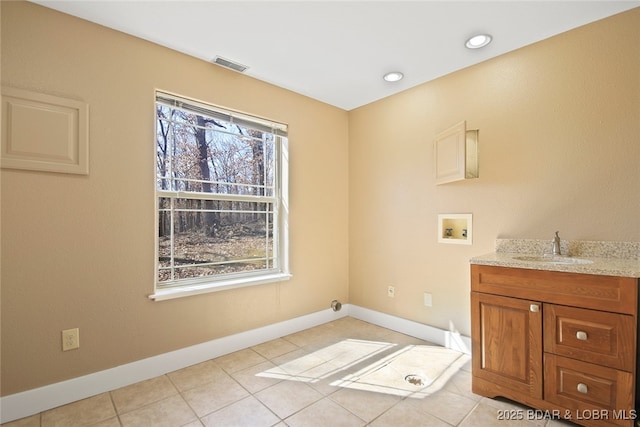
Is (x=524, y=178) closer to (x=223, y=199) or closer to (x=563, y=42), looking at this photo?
(x=563, y=42)

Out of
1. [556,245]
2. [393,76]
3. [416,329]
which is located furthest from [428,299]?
[393,76]

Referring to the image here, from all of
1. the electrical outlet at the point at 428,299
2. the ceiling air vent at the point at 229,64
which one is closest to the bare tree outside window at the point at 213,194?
the ceiling air vent at the point at 229,64

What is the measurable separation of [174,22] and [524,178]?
2696 mm

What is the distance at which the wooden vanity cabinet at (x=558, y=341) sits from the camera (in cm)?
146

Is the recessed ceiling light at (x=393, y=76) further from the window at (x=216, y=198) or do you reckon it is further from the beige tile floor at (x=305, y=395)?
the beige tile floor at (x=305, y=395)

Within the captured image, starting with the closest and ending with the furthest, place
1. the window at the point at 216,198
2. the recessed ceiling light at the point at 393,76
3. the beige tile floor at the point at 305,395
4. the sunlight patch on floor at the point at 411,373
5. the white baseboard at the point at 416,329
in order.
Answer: the beige tile floor at the point at 305,395
the sunlight patch on floor at the point at 411,373
the window at the point at 216,198
the white baseboard at the point at 416,329
the recessed ceiling light at the point at 393,76

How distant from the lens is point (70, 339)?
6.07ft

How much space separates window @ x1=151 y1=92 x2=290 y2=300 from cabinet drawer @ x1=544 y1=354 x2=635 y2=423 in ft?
6.82

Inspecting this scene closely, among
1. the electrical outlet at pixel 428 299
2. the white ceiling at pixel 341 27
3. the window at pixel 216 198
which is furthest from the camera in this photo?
the electrical outlet at pixel 428 299

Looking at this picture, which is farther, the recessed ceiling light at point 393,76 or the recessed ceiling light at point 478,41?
the recessed ceiling light at point 393,76

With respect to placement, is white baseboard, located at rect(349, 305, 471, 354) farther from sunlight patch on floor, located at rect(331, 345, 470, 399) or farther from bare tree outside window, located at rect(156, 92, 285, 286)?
bare tree outside window, located at rect(156, 92, 285, 286)

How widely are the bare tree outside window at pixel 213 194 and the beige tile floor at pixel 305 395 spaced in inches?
30.1

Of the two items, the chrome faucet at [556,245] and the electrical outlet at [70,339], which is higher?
the chrome faucet at [556,245]

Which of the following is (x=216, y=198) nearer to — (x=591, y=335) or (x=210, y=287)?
(x=210, y=287)
